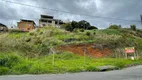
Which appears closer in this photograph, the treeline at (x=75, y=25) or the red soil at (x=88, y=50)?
the red soil at (x=88, y=50)

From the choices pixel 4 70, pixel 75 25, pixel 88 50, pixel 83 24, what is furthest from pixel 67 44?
pixel 83 24

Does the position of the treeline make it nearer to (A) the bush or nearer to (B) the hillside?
(B) the hillside

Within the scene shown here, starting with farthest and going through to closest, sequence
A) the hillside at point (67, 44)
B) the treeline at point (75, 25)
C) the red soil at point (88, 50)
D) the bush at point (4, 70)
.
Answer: the treeline at point (75, 25) < the hillside at point (67, 44) < the red soil at point (88, 50) < the bush at point (4, 70)

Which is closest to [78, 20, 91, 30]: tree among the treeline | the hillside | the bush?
the treeline

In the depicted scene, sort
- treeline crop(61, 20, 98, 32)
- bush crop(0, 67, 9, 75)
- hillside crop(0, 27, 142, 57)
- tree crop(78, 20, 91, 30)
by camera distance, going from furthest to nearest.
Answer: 1. tree crop(78, 20, 91, 30)
2. treeline crop(61, 20, 98, 32)
3. hillside crop(0, 27, 142, 57)
4. bush crop(0, 67, 9, 75)

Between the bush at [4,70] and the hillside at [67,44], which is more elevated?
the hillside at [67,44]

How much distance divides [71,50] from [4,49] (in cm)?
859

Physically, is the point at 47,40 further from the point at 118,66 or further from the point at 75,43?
the point at 118,66

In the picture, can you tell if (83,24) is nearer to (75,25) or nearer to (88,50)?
(75,25)

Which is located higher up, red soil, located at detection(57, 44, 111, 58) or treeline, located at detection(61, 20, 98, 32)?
treeline, located at detection(61, 20, 98, 32)

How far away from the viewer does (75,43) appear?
27594 millimetres

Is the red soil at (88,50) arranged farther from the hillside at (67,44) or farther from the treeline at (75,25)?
the treeline at (75,25)

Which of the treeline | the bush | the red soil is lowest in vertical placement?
the bush

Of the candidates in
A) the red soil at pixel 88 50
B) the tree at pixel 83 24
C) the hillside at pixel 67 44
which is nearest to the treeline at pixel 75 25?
the tree at pixel 83 24
